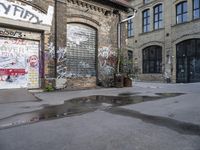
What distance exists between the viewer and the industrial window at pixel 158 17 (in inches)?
960

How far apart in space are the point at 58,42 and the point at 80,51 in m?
1.78

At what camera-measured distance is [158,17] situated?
24719 mm

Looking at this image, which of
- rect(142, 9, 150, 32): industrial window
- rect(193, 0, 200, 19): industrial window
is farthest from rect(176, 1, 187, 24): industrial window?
rect(142, 9, 150, 32): industrial window

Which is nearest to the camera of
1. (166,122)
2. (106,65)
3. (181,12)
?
(166,122)

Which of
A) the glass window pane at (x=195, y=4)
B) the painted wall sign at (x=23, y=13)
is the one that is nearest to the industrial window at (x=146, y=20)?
the glass window pane at (x=195, y=4)

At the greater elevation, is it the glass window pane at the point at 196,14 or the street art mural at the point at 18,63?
the glass window pane at the point at 196,14

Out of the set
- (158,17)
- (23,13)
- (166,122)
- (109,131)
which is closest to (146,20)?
(158,17)

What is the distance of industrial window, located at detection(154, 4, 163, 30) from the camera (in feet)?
80.0

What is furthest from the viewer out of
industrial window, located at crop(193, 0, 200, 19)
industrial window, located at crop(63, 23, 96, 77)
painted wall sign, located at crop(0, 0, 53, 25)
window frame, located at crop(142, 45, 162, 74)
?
window frame, located at crop(142, 45, 162, 74)

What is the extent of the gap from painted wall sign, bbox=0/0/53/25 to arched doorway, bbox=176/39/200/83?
1465cm

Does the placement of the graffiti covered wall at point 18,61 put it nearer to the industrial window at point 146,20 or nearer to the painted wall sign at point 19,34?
the painted wall sign at point 19,34

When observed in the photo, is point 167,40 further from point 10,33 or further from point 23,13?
point 10,33

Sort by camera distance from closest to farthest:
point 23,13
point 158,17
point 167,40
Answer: point 23,13 → point 167,40 → point 158,17

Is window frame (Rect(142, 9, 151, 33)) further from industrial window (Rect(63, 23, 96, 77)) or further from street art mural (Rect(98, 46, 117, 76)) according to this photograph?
industrial window (Rect(63, 23, 96, 77))
